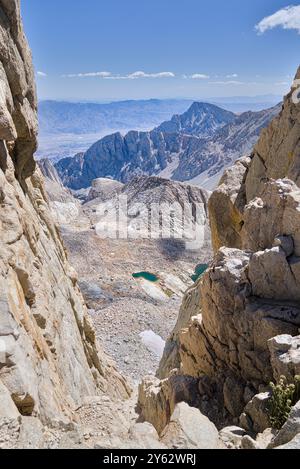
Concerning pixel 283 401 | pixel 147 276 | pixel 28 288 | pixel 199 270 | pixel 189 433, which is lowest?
pixel 199 270

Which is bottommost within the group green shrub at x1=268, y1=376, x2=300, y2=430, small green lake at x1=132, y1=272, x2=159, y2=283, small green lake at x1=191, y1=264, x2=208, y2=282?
small green lake at x1=191, y1=264, x2=208, y2=282

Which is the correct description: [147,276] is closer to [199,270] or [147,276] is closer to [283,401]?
[199,270]

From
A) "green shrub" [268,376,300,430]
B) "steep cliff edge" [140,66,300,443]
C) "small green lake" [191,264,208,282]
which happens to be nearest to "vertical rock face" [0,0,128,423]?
"steep cliff edge" [140,66,300,443]

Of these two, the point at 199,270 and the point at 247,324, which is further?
the point at 199,270

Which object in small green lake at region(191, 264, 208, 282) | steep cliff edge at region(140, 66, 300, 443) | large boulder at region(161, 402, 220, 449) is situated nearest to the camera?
large boulder at region(161, 402, 220, 449)

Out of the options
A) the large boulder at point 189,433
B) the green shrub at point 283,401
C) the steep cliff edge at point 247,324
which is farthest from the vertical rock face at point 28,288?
the green shrub at point 283,401

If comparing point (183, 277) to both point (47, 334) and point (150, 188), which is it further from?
point (47, 334)

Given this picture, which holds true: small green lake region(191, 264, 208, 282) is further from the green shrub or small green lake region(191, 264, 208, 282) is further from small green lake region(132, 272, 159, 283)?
the green shrub

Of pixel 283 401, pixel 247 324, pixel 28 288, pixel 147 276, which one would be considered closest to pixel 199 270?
pixel 147 276
